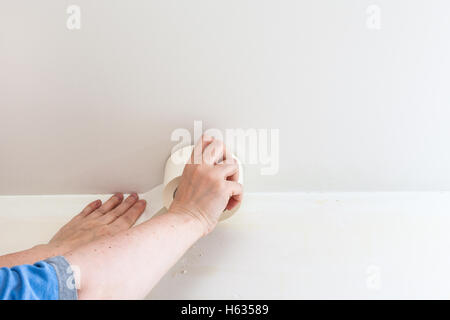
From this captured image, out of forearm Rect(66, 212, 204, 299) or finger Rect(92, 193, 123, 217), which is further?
finger Rect(92, 193, 123, 217)

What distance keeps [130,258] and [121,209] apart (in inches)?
10.6

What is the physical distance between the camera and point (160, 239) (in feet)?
1.45

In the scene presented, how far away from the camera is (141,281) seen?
402 mm

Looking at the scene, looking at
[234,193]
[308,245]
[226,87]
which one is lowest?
[308,245]

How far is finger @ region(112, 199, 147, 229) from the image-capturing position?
0.63 meters

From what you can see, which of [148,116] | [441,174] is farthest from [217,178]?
[441,174]

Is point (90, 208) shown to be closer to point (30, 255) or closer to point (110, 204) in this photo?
point (110, 204)

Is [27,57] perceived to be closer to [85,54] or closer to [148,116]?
[85,54]

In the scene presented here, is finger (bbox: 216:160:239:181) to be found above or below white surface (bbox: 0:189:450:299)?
above

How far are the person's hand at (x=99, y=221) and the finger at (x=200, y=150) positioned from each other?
0.65 feet

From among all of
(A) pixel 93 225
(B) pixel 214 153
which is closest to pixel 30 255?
(A) pixel 93 225

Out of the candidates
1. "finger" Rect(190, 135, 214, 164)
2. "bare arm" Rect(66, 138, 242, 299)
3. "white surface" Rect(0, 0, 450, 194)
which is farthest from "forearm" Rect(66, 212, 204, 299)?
"white surface" Rect(0, 0, 450, 194)

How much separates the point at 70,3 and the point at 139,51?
0.11 m

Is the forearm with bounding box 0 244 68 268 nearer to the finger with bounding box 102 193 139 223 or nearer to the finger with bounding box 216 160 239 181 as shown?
the finger with bounding box 102 193 139 223
